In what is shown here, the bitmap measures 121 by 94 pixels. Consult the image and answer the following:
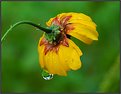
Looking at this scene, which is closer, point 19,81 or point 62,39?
point 62,39

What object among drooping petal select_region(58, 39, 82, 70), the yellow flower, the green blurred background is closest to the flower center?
the yellow flower

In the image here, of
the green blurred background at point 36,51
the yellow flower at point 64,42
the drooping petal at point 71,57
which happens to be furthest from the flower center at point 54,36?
the green blurred background at point 36,51

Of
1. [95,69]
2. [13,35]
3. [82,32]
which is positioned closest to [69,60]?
[82,32]

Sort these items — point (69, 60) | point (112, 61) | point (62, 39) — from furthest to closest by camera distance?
point (112, 61), point (62, 39), point (69, 60)

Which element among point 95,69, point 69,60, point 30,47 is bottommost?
point 95,69

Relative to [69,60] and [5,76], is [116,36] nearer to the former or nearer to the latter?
[5,76]

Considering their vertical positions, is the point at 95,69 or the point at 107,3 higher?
the point at 107,3
